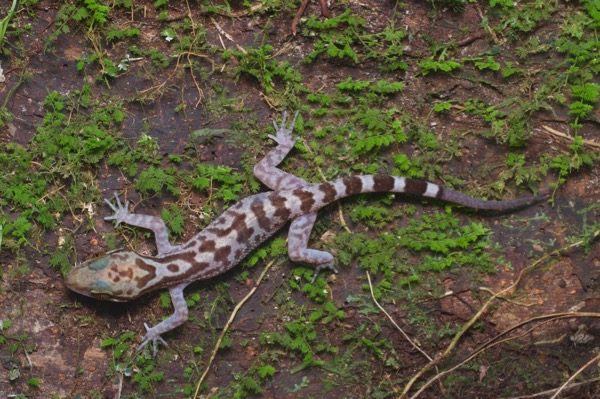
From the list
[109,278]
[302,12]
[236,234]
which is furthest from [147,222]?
[302,12]

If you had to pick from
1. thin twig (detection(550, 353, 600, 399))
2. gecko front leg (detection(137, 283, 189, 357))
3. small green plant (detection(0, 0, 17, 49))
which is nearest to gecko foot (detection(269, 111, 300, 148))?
gecko front leg (detection(137, 283, 189, 357))

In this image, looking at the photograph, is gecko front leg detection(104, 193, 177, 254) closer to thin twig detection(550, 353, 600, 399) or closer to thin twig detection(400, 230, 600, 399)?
thin twig detection(400, 230, 600, 399)

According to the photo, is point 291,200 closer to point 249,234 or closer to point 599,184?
point 249,234

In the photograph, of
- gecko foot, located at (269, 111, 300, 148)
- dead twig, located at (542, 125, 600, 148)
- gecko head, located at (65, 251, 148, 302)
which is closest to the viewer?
gecko head, located at (65, 251, 148, 302)

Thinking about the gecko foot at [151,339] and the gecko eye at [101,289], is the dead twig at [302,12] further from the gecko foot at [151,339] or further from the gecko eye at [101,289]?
the gecko foot at [151,339]

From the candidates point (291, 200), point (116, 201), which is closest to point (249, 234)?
point (291, 200)

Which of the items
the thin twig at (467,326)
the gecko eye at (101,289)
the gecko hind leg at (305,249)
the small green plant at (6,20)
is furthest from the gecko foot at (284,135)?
the small green plant at (6,20)
